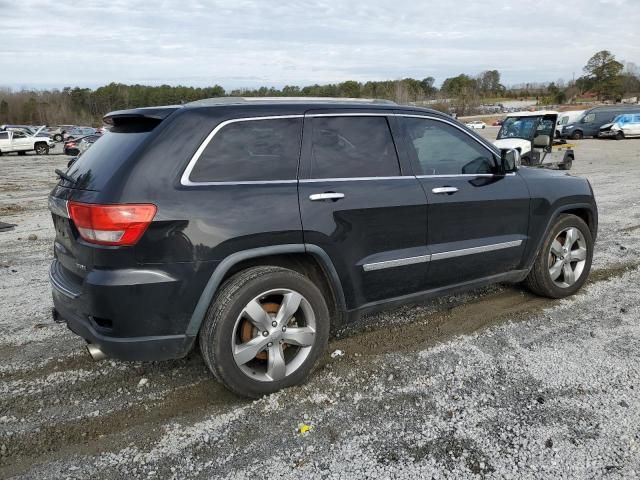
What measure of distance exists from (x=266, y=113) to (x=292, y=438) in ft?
6.40

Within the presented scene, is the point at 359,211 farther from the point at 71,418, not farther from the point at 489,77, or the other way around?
the point at 489,77

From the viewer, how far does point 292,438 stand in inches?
110

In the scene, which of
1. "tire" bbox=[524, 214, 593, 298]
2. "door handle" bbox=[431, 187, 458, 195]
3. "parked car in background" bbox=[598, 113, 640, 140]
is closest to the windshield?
"tire" bbox=[524, 214, 593, 298]

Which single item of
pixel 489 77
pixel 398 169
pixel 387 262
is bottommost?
pixel 387 262

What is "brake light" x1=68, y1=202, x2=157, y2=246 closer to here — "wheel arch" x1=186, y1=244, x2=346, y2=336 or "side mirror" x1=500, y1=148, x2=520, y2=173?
"wheel arch" x1=186, y1=244, x2=346, y2=336

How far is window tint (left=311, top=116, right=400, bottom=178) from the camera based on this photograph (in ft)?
11.0

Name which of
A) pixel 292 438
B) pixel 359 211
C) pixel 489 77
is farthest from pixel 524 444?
pixel 489 77

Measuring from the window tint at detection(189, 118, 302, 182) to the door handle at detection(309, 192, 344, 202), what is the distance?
0.59ft

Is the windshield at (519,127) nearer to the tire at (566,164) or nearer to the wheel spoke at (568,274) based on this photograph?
the tire at (566,164)

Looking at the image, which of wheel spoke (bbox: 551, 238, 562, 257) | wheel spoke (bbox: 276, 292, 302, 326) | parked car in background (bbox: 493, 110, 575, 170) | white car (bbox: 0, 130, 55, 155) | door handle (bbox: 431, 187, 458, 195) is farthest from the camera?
white car (bbox: 0, 130, 55, 155)

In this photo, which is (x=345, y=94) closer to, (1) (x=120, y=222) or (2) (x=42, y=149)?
(2) (x=42, y=149)

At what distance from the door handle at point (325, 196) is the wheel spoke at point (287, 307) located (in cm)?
61

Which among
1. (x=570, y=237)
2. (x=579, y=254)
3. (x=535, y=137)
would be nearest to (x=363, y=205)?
(x=570, y=237)

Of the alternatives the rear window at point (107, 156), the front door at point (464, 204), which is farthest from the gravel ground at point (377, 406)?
the rear window at point (107, 156)
